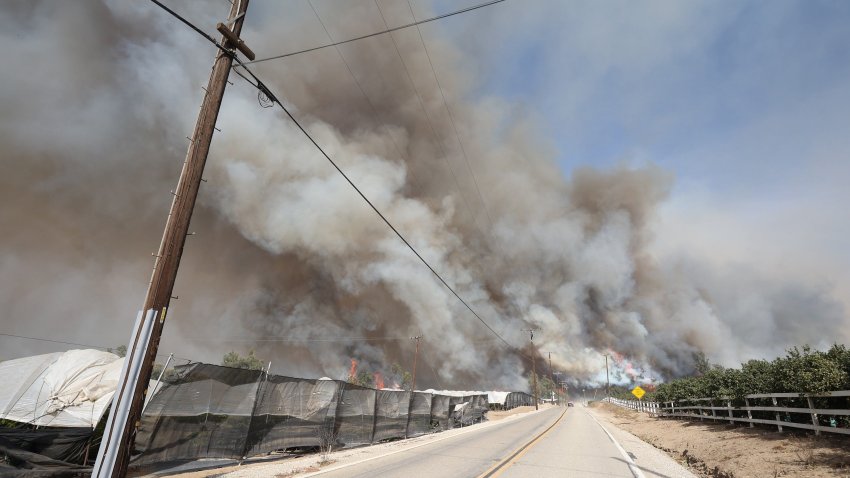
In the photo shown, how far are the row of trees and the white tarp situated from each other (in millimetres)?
17977

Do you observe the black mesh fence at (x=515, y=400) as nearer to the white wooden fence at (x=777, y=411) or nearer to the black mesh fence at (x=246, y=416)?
the white wooden fence at (x=777, y=411)

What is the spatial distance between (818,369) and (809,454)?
2474 mm

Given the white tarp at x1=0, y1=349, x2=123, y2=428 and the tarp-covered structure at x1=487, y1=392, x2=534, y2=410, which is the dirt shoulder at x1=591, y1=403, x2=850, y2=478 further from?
the tarp-covered structure at x1=487, y1=392, x2=534, y2=410

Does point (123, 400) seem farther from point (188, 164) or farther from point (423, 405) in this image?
point (423, 405)

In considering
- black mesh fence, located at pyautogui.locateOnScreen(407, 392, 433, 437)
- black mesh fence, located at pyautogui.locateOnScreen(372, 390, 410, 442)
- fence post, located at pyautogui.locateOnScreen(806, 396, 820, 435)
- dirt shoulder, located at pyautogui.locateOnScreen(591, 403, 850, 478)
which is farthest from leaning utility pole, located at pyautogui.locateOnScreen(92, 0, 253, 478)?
fence post, located at pyautogui.locateOnScreen(806, 396, 820, 435)

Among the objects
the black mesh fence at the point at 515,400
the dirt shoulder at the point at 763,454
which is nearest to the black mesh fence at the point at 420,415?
the dirt shoulder at the point at 763,454

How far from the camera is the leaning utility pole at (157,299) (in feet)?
17.2

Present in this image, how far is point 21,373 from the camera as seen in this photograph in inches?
450

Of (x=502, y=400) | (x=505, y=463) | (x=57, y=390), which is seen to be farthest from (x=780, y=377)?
(x=502, y=400)

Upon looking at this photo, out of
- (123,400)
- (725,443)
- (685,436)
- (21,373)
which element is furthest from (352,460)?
(685,436)

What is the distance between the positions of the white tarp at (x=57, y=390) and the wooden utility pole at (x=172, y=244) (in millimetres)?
6213

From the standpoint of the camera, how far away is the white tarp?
34.3ft

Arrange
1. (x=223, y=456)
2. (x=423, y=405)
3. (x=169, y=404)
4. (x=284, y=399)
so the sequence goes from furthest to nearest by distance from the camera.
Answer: (x=423, y=405)
(x=284, y=399)
(x=223, y=456)
(x=169, y=404)

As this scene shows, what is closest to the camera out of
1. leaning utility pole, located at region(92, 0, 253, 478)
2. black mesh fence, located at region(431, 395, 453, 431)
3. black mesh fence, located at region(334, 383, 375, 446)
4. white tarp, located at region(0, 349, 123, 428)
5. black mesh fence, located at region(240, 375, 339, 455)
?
leaning utility pole, located at region(92, 0, 253, 478)
